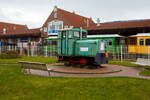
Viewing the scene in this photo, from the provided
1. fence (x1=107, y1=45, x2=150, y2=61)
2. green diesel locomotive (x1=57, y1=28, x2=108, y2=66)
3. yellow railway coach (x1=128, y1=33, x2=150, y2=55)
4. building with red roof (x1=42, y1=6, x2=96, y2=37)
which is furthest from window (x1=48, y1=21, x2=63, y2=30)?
green diesel locomotive (x1=57, y1=28, x2=108, y2=66)

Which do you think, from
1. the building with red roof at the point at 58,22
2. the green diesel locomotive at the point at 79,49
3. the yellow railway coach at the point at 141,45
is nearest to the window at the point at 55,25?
the building with red roof at the point at 58,22

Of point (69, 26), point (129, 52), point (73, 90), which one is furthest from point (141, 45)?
point (73, 90)

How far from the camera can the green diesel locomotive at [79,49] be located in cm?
1180

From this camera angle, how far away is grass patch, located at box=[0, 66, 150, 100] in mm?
5715

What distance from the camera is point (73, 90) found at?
20.7 ft

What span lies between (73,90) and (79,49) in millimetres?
6261

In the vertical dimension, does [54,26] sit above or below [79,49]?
above

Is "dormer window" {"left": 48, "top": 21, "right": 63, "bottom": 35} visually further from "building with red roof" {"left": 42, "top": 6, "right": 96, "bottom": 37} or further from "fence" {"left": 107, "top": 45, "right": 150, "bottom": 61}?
"fence" {"left": 107, "top": 45, "right": 150, "bottom": 61}

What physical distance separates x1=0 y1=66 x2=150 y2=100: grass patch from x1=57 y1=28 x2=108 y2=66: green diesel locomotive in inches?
179

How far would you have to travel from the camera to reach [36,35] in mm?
39156

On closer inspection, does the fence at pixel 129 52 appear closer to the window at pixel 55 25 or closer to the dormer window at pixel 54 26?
the window at pixel 55 25

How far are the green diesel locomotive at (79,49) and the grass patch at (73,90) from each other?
14.9 feet

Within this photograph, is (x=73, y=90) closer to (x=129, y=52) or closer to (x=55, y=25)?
(x=129, y=52)

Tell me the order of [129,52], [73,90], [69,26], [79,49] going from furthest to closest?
[69,26] → [129,52] → [79,49] → [73,90]
